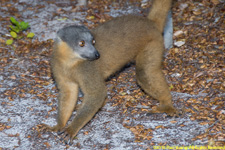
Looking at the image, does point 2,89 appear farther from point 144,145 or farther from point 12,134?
point 144,145

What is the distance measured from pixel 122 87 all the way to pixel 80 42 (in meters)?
1.92

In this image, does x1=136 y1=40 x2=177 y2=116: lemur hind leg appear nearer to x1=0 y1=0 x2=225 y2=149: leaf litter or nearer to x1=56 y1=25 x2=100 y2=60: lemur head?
x1=0 y1=0 x2=225 y2=149: leaf litter

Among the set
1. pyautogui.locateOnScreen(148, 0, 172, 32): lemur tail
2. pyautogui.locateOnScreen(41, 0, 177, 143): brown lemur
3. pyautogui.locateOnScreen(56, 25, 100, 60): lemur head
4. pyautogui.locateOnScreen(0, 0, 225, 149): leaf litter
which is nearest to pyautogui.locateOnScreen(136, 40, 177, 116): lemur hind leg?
pyautogui.locateOnScreen(41, 0, 177, 143): brown lemur

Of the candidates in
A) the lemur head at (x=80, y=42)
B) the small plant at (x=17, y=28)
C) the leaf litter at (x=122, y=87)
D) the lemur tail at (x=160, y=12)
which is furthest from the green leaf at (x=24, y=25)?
the lemur tail at (x=160, y=12)

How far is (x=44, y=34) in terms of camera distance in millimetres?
8594

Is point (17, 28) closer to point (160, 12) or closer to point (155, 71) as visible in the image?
point (160, 12)

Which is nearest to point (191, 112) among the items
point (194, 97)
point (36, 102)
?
point (194, 97)

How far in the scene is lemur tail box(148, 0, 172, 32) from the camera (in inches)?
247

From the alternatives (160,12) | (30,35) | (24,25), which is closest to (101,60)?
(160,12)

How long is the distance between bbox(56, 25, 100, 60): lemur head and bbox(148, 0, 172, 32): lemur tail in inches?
59.8

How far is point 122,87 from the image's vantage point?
6961mm

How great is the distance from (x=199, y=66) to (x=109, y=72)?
2.08 meters

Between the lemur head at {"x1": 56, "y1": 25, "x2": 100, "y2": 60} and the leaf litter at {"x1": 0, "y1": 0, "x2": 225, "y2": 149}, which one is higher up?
the lemur head at {"x1": 56, "y1": 25, "x2": 100, "y2": 60}

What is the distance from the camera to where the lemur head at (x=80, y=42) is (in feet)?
17.6
